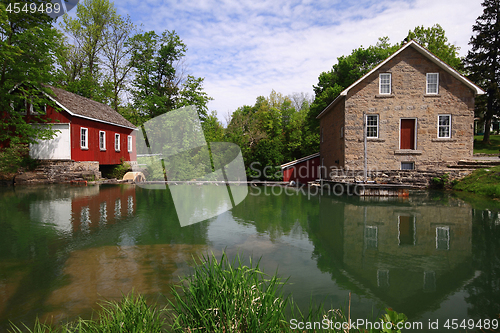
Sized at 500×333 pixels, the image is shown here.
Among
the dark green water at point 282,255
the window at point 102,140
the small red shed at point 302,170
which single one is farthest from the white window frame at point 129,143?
the dark green water at point 282,255

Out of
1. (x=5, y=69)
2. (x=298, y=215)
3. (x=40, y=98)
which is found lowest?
(x=298, y=215)

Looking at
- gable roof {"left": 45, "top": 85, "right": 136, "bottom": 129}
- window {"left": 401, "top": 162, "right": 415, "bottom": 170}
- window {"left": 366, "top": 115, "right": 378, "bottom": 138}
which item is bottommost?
window {"left": 401, "top": 162, "right": 415, "bottom": 170}

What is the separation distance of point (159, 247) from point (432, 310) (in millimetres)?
5742

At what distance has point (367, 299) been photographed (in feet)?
15.0

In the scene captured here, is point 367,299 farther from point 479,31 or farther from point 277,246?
point 479,31

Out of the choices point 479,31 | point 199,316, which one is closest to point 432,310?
point 199,316

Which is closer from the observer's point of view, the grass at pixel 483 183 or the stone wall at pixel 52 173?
the grass at pixel 483 183

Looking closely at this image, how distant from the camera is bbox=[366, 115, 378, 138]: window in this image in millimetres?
20953

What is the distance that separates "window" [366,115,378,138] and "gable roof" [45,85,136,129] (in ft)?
73.4

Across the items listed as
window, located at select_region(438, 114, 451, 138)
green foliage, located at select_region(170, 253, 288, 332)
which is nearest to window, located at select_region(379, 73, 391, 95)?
window, located at select_region(438, 114, 451, 138)

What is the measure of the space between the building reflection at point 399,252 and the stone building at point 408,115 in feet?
29.4

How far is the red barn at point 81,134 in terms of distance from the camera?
2312cm

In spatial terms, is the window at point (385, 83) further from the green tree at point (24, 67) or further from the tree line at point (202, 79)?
the green tree at point (24, 67)

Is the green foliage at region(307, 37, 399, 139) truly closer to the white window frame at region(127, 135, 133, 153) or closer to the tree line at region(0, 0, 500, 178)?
the tree line at region(0, 0, 500, 178)
